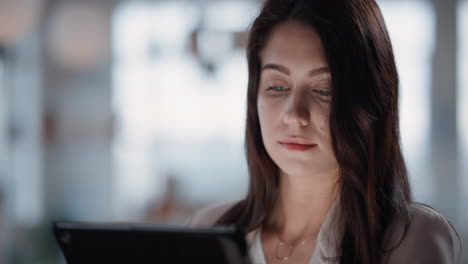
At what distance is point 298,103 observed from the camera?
1.04 m

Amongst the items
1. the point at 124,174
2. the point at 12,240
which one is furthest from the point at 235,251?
the point at 124,174

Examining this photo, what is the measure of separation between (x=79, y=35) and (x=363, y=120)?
4.55m

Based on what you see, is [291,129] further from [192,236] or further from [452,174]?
[452,174]

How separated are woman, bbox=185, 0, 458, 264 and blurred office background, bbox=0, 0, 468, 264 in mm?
3719

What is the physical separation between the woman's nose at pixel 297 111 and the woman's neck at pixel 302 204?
136 millimetres

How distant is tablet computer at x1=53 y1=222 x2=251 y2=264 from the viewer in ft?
2.37

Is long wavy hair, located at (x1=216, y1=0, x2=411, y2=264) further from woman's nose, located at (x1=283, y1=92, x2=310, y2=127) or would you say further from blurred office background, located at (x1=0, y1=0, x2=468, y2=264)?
blurred office background, located at (x1=0, y1=0, x2=468, y2=264)

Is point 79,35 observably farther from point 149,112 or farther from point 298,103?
point 298,103

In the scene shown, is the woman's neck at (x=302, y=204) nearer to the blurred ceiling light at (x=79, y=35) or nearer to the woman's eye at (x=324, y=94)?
the woman's eye at (x=324, y=94)

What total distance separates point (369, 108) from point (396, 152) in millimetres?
96

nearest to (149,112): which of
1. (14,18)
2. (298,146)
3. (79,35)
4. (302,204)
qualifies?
(79,35)

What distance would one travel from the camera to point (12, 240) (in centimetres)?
491

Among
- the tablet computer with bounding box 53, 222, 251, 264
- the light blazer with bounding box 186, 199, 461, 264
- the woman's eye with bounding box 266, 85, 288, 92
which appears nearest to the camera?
the tablet computer with bounding box 53, 222, 251, 264

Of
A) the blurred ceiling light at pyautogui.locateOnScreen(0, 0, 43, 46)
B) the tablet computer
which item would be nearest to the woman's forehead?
the tablet computer
